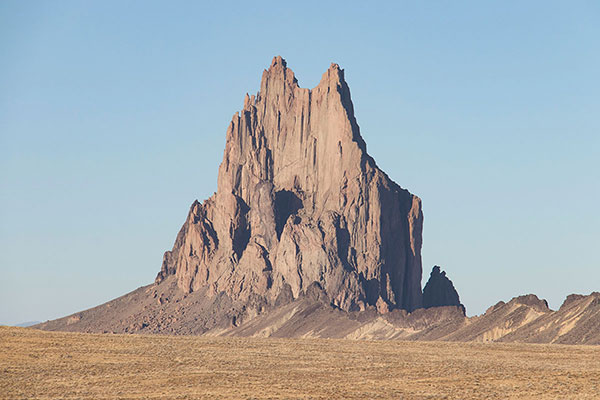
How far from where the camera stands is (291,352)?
9044 cm

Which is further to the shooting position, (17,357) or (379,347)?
(379,347)

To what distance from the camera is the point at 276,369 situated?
7969 centimetres

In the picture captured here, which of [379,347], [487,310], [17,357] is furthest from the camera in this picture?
[487,310]

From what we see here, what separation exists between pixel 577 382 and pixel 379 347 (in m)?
27.2

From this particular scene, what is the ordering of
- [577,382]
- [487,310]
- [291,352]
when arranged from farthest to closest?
[487,310] < [291,352] < [577,382]

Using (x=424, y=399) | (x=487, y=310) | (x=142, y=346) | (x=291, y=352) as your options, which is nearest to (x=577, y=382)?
(x=424, y=399)

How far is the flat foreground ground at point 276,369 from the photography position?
68.1 meters

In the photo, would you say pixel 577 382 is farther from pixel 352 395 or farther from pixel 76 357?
pixel 76 357

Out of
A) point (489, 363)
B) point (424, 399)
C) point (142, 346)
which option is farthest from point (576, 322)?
point (424, 399)

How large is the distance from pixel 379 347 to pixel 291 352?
33.9 ft

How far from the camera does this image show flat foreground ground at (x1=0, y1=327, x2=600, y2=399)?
224 feet

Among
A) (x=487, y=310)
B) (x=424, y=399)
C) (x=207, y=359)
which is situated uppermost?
(x=487, y=310)

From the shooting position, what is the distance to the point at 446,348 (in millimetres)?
99750

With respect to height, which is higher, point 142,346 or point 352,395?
point 142,346
